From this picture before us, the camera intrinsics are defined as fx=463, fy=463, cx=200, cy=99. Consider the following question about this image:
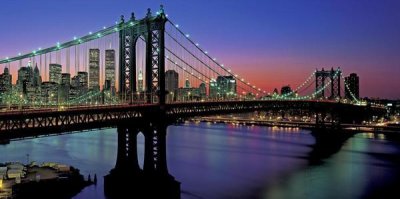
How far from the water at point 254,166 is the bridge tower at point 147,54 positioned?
7.85 metres

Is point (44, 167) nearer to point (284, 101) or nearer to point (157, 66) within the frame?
point (157, 66)

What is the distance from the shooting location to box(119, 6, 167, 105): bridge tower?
110 feet

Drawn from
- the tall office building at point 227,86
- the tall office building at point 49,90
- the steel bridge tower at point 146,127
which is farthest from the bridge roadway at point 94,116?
the tall office building at point 49,90

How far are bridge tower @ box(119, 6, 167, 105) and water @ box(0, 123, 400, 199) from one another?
25.8 ft

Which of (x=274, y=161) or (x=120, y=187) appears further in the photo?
(x=274, y=161)

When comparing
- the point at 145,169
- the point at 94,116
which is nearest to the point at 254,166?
the point at 145,169

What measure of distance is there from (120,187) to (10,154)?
29.9m

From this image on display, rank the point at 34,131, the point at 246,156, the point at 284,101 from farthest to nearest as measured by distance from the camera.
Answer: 1. the point at 284,101
2. the point at 246,156
3. the point at 34,131

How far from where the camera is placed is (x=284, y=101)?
64250mm

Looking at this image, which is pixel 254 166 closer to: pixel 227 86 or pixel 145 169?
pixel 145 169

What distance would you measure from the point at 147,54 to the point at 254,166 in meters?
21.6

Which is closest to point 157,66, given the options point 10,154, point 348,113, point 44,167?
point 44,167

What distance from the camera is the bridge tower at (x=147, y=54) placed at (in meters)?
33.5

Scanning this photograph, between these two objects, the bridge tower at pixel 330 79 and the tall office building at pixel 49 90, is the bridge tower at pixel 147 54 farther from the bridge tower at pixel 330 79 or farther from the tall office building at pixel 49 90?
the bridge tower at pixel 330 79
